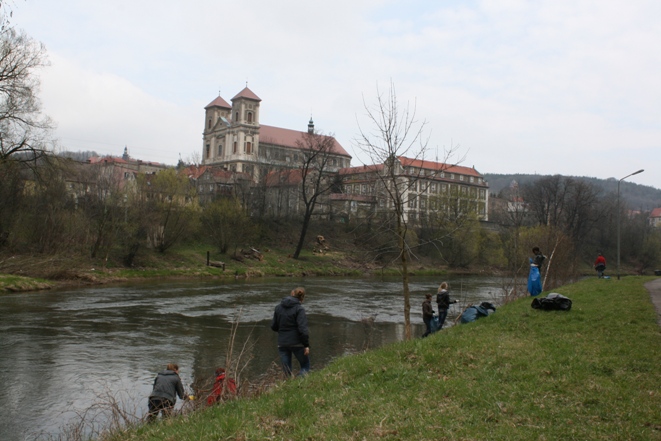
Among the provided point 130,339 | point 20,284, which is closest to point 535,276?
point 130,339

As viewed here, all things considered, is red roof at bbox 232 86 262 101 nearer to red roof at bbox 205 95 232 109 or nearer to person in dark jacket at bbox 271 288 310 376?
red roof at bbox 205 95 232 109

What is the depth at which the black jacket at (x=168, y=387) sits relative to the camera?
33.8 feet

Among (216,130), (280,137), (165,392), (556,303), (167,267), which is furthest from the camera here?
(280,137)

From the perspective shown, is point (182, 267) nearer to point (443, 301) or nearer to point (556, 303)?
point (443, 301)

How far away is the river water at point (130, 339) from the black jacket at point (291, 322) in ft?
2.88

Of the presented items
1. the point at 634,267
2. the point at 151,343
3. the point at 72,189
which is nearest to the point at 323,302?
the point at 151,343

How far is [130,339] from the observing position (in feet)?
61.4

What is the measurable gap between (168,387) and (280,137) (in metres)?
120

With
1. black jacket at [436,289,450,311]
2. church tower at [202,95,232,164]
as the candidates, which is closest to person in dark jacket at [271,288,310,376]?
black jacket at [436,289,450,311]

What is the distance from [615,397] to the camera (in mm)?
6930

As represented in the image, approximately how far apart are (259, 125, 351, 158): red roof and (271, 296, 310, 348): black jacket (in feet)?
372

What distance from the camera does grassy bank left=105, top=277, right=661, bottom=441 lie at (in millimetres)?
6270

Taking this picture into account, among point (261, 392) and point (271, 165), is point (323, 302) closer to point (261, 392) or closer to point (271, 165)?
point (261, 392)

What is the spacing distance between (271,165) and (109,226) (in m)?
37.8
